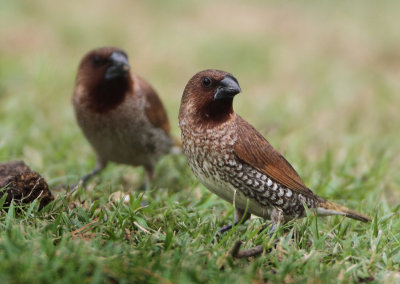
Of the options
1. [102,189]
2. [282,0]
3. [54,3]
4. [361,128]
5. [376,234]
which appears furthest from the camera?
[282,0]

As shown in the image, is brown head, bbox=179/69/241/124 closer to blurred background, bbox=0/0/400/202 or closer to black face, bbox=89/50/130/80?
black face, bbox=89/50/130/80

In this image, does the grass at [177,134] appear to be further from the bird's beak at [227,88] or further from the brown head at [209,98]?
the bird's beak at [227,88]

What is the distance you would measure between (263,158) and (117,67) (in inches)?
69.0

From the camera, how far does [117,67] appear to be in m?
4.95

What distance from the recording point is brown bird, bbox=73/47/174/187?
16.4ft

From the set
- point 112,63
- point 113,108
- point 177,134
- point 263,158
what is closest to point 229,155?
point 263,158

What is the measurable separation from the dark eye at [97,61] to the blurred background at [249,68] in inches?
40.9

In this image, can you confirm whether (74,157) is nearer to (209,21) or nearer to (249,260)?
(249,260)

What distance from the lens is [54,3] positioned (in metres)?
11.2

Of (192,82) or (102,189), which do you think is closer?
(192,82)

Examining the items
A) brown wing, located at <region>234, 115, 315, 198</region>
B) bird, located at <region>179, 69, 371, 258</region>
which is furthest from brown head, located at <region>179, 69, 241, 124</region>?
brown wing, located at <region>234, 115, 315, 198</region>

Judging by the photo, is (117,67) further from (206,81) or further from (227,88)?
(227,88)

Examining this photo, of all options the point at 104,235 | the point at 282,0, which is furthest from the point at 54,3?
the point at 104,235

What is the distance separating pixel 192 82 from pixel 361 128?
397 cm
